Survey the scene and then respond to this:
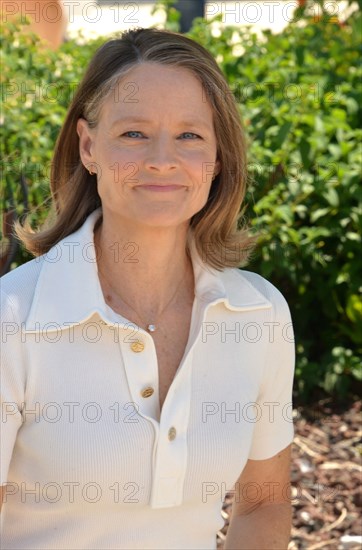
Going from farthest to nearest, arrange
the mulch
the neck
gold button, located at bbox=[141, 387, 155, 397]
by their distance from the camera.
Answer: the mulch → the neck → gold button, located at bbox=[141, 387, 155, 397]

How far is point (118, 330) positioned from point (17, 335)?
0.71 feet

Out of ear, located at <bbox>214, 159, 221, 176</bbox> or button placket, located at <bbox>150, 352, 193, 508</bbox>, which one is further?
ear, located at <bbox>214, 159, 221, 176</bbox>

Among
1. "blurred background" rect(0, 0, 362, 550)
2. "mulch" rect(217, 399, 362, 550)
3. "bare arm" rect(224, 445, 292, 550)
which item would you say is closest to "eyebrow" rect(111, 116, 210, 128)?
"bare arm" rect(224, 445, 292, 550)

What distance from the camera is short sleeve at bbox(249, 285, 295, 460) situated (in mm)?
2270

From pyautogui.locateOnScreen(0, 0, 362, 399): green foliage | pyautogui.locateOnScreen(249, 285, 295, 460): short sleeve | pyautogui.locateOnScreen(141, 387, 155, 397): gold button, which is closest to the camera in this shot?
pyautogui.locateOnScreen(141, 387, 155, 397): gold button

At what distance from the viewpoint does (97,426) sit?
1.97 m

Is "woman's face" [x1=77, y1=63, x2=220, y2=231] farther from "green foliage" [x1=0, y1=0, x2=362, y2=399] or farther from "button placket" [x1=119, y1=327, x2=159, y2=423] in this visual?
"green foliage" [x1=0, y1=0, x2=362, y2=399]

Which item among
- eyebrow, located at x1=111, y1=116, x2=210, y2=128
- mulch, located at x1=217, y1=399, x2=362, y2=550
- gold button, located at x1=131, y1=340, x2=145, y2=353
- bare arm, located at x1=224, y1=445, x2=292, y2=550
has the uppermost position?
eyebrow, located at x1=111, y1=116, x2=210, y2=128

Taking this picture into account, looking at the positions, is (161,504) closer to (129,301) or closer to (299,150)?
(129,301)

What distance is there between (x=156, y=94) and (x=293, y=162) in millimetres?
1818

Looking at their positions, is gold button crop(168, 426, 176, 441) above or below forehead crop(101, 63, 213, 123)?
below

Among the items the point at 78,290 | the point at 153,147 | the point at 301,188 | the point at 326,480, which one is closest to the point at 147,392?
the point at 78,290

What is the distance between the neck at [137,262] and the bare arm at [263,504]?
1.60ft

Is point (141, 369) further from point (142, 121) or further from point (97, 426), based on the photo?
point (142, 121)
